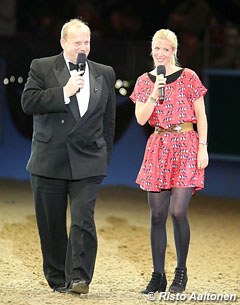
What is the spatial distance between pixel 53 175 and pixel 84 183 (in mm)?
A: 216

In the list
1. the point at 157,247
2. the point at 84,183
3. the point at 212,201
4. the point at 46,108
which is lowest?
the point at 212,201

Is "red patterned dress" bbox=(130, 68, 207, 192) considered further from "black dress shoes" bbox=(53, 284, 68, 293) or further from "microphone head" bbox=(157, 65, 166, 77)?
"black dress shoes" bbox=(53, 284, 68, 293)

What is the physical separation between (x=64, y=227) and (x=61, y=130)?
68 cm

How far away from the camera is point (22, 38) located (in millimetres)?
12844

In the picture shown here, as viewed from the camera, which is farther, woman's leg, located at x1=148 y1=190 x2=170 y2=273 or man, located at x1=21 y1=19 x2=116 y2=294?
woman's leg, located at x1=148 y1=190 x2=170 y2=273

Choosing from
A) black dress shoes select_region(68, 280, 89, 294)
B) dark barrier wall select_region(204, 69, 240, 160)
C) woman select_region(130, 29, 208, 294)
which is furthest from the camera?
dark barrier wall select_region(204, 69, 240, 160)

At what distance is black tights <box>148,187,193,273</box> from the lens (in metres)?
6.19

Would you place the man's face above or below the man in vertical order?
above

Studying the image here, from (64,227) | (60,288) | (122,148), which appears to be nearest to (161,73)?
(64,227)

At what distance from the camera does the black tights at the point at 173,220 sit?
244 inches

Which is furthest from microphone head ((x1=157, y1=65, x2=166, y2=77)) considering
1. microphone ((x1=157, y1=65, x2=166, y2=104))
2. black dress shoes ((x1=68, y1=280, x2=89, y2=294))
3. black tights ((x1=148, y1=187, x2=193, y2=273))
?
black dress shoes ((x1=68, y1=280, x2=89, y2=294))

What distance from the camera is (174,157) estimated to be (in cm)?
624

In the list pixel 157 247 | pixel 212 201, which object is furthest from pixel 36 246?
pixel 212 201

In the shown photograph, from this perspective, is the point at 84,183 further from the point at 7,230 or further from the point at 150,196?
Result: the point at 7,230
